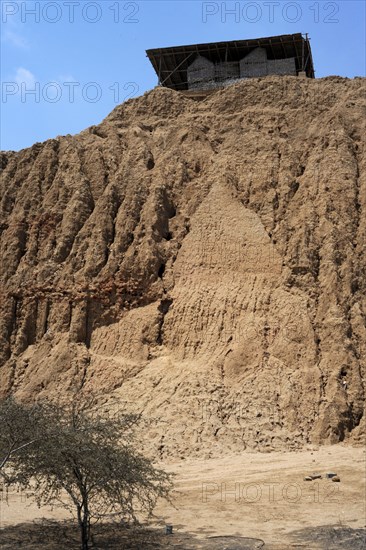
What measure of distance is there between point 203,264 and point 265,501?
12.5 meters

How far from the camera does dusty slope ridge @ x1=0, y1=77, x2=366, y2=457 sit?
22422 mm

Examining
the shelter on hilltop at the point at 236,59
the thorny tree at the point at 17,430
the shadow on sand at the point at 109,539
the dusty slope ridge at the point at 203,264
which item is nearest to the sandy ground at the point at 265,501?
the shadow on sand at the point at 109,539

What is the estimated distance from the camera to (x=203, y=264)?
2723 cm

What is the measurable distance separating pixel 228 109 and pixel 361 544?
24131 millimetres

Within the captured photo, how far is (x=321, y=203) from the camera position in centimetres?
2708

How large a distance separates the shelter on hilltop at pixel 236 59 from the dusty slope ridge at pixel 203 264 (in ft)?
8.36

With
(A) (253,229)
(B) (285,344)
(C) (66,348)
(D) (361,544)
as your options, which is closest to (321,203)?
(A) (253,229)

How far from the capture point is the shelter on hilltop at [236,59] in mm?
35094

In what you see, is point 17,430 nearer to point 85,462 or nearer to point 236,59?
point 85,462

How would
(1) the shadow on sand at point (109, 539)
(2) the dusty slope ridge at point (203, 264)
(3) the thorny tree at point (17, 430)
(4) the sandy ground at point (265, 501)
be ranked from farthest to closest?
(2) the dusty slope ridge at point (203, 264) → (4) the sandy ground at point (265, 501) → (1) the shadow on sand at point (109, 539) → (3) the thorny tree at point (17, 430)

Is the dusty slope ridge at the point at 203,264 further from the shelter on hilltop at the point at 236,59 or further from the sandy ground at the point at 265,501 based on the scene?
the shelter on hilltop at the point at 236,59

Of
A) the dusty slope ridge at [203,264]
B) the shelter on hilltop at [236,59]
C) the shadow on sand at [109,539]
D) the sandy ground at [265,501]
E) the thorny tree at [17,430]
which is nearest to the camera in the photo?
the thorny tree at [17,430]

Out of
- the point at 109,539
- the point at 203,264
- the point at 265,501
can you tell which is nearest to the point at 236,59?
the point at 203,264

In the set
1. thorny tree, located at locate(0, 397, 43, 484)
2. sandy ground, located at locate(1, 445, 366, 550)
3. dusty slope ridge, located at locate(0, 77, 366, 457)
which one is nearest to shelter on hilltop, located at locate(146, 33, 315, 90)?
dusty slope ridge, located at locate(0, 77, 366, 457)
